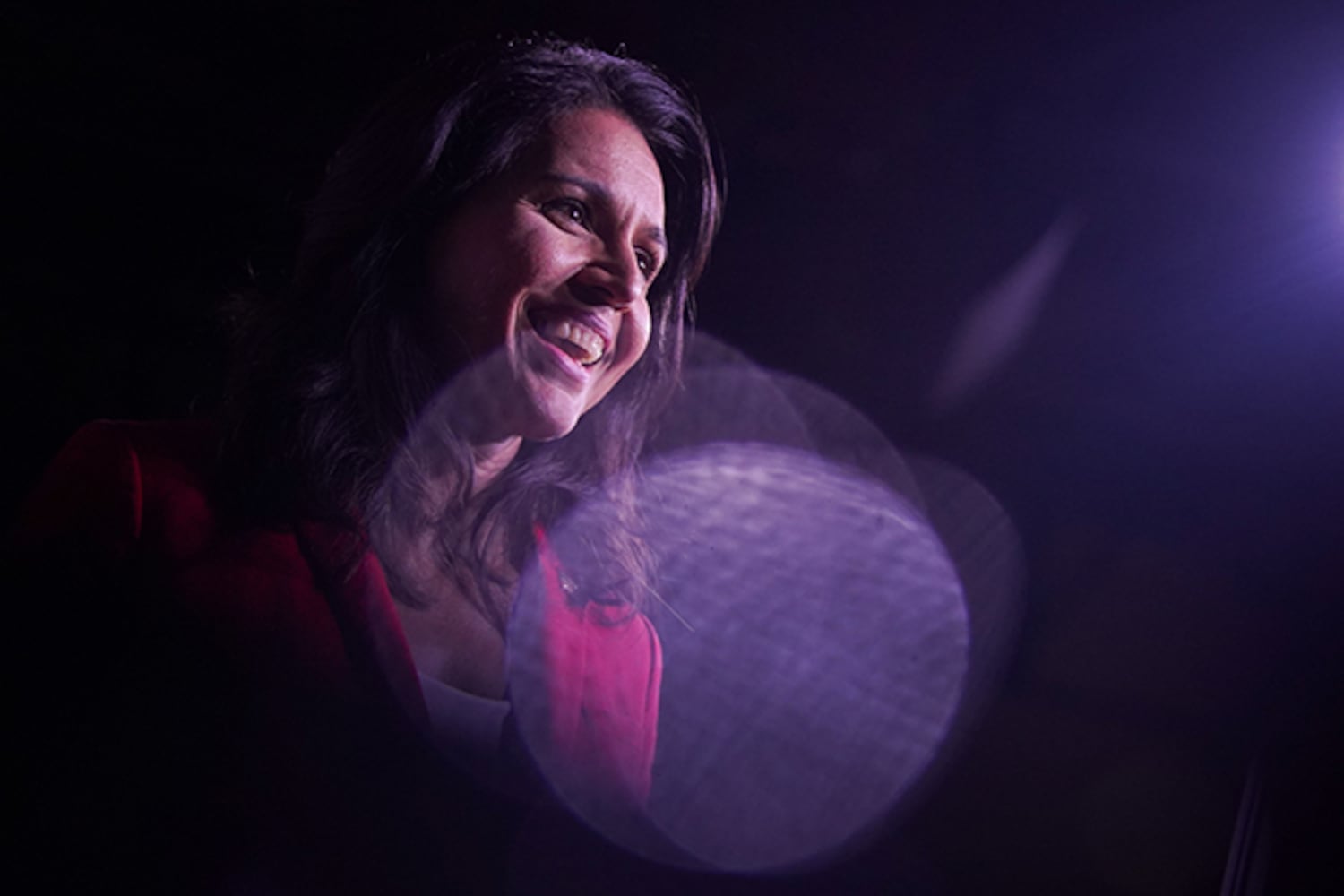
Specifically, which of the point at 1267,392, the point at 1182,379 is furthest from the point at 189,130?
the point at 1267,392

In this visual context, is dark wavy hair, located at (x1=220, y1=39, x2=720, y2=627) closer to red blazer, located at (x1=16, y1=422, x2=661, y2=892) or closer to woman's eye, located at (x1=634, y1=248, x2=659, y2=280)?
red blazer, located at (x1=16, y1=422, x2=661, y2=892)

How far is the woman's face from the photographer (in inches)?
28.9

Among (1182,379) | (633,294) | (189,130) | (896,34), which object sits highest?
(896,34)

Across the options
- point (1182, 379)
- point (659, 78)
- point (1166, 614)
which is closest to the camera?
point (659, 78)

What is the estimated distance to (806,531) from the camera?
4.13ft

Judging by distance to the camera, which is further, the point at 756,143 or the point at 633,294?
the point at 756,143

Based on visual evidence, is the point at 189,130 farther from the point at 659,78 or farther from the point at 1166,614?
the point at 1166,614

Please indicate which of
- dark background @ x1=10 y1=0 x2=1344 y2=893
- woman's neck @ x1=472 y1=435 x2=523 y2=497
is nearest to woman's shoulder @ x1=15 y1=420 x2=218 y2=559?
woman's neck @ x1=472 y1=435 x2=523 y2=497

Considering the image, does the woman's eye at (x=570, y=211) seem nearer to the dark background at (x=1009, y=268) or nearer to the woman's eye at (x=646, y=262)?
the woman's eye at (x=646, y=262)

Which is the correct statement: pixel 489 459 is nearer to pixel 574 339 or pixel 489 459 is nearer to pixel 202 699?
pixel 574 339

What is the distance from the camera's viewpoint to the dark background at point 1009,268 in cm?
95

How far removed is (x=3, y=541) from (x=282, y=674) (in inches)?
11.3

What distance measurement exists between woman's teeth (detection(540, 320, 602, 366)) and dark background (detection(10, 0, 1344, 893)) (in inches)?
20.4

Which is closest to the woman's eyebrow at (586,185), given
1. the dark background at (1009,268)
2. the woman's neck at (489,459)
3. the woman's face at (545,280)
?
the woman's face at (545,280)
